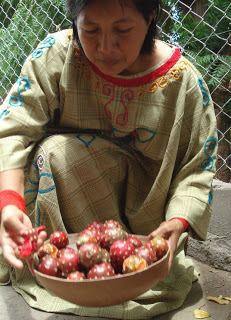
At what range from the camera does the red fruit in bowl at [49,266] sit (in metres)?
1.54

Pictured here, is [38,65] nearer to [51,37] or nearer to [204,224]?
[51,37]

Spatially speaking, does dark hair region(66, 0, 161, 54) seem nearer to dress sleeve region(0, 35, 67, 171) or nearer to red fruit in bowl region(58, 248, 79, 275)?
dress sleeve region(0, 35, 67, 171)

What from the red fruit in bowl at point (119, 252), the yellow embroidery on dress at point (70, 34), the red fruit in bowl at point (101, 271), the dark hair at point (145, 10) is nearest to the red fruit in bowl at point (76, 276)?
the red fruit in bowl at point (101, 271)

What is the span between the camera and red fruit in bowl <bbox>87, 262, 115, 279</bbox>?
1490 millimetres

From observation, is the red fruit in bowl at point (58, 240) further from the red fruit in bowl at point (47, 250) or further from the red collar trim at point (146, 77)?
the red collar trim at point (146, 77)

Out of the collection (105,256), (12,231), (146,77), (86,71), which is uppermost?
(146,77)

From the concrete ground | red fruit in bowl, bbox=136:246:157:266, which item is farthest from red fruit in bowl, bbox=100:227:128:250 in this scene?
the concrete ground

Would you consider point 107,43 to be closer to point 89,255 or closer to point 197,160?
point 197,160

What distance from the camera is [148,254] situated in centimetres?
157

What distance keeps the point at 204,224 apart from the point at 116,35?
98cm

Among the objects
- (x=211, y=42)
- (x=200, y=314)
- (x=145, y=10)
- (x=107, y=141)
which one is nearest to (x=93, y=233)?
(x=107, y=141)

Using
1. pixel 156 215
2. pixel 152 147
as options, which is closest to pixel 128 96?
pixel 152 147

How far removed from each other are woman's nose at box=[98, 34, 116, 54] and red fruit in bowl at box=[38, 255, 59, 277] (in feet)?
2.84

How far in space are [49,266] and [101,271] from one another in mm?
200
